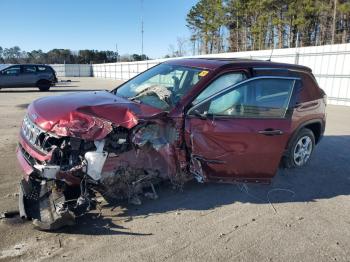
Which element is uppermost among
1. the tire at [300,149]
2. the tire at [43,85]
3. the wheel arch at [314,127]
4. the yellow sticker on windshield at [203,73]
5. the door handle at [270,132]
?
the yellow sticker on windshield at [203,73]

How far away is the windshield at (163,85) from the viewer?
4.67 m

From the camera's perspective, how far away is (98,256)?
3.34 metres

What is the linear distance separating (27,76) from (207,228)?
20.4 m

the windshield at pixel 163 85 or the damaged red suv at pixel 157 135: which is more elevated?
the windshield at pixel 163 85

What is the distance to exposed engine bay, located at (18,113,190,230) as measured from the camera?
12.6 ft

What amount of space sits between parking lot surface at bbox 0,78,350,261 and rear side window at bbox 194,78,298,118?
Answer: 1140mm

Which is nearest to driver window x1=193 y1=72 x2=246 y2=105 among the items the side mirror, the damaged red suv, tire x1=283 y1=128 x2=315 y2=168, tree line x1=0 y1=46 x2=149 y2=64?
the damaged red suv

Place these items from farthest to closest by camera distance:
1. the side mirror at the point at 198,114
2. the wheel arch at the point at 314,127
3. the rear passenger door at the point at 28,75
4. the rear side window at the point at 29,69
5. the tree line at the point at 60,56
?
the tree line at the point at 60,56 → the rear side window at the point at 29,69 → the rear passenger door at the point at 28,75 → the wheel arch at the point at 314,127 → the side mirror at the point at 198,114

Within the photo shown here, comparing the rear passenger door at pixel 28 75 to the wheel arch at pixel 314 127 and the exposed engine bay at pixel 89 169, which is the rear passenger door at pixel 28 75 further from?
the wheel arch at pixel 314 127

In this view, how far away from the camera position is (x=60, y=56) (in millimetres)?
86812

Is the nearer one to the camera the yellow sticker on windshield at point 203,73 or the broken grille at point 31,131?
the broken grille at point 31,131

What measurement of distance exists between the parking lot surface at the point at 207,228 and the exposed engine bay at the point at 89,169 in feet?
0.66

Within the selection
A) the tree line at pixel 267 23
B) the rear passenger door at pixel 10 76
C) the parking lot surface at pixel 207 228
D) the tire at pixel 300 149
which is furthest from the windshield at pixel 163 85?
the tree line at pixel 267 23

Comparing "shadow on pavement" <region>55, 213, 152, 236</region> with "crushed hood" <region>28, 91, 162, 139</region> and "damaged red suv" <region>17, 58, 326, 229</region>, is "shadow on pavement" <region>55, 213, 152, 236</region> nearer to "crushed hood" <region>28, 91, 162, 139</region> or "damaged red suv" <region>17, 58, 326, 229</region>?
"damaged red suv" <region>17, 58, 326, 229</region>
